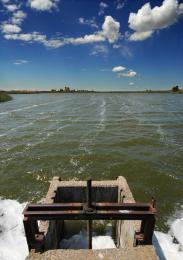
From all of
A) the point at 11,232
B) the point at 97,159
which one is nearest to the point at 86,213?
the point at 11,232

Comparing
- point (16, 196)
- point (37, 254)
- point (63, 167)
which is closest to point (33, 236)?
point (37, 254)

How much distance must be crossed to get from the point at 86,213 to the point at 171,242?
4394 millimetres

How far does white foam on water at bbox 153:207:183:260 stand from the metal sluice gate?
2.67 meters

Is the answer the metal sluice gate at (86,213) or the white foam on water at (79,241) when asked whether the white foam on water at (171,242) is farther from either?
the metal sluice gate at (86,213)

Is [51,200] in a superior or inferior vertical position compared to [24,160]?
superior

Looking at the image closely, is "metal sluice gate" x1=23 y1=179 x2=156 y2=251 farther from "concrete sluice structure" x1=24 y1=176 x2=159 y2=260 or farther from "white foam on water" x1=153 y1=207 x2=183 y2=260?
"white foam on water" x1=153 y1=207 x2=183 y2=260

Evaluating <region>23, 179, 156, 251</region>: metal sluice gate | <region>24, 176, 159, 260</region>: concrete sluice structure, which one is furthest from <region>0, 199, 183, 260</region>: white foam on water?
<region>23, 179, 156, 251</region>: metal sluice gate

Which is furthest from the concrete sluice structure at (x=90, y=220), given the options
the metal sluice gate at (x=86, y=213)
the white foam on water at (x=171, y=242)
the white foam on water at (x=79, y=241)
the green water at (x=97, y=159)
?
the green water at (x=97, y=159)

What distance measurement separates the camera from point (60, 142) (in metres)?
18.0

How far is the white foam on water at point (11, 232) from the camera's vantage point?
6461 millimetres

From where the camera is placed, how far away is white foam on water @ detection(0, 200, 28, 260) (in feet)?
21.2

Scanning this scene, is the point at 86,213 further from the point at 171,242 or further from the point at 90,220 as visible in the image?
the point at 171,242

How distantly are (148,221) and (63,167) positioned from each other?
359 inches

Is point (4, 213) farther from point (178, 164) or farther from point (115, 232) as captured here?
point (178, 164)
